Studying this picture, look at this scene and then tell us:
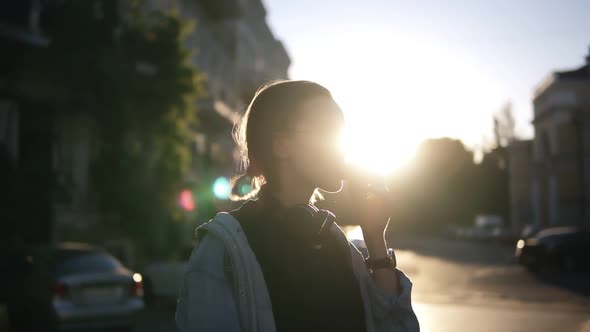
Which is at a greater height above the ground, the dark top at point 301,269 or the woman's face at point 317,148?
the woman's face at point 317,148

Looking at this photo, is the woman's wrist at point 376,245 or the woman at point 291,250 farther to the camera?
the woman's wrist at point 376,245

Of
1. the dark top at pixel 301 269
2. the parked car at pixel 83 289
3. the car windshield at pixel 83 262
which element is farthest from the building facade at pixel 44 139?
the dark top at pixel 301 269

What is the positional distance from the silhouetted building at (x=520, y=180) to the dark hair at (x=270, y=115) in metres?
67.3

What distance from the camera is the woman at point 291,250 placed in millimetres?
2076

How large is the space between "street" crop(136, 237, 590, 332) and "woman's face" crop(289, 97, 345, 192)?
964cm

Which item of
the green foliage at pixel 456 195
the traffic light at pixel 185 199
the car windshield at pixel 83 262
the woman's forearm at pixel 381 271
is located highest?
→ the woman's forearm at pixel 381 271

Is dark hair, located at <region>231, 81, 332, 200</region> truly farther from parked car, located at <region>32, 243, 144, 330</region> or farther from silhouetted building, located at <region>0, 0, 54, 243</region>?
silhouetted building, located at <region>0, 0, 54, 243</region>

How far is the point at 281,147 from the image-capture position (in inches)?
88.4

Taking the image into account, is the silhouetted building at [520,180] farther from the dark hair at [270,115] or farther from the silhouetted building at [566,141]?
the dark hair at [270,115]

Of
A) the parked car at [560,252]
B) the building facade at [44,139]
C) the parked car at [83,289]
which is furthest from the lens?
the parked car at [560,252]

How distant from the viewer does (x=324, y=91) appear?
231cm

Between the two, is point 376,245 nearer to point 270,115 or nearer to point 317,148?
point 317,148

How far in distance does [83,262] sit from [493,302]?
9.36 m

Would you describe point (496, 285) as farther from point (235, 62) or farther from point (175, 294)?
point (235, 62)
